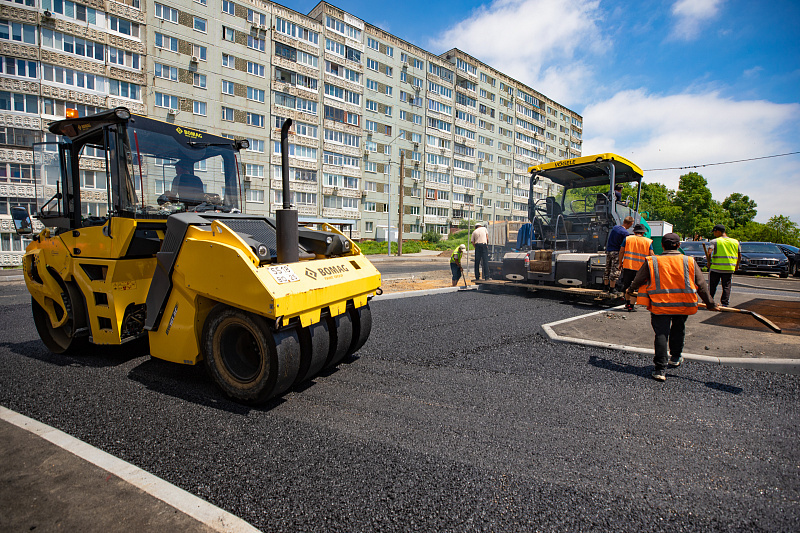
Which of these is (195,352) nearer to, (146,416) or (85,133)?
(146,416)

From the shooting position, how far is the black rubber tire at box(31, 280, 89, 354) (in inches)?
178

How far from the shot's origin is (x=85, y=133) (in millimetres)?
4438

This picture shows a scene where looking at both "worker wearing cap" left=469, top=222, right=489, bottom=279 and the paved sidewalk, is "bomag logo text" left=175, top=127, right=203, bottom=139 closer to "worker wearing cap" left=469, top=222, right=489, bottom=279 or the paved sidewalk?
the paved sidewalk

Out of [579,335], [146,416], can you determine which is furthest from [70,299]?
[579,335]

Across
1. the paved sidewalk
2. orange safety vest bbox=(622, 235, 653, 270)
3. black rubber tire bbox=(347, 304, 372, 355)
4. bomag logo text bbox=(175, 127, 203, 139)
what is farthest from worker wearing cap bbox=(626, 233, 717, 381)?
bomag logo text bbox=(175, 127, 203, 139)

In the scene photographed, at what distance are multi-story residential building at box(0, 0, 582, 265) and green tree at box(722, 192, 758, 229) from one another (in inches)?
1132

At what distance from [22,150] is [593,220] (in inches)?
1224

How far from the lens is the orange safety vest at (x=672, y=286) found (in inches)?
175

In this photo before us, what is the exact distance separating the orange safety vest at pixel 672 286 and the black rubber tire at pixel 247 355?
3.87 metres

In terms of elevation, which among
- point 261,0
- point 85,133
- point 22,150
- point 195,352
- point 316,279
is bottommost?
point 195,352

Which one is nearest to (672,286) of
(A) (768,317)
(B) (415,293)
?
(A) (768,317)

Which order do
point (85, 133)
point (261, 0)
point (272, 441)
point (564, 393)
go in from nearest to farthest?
1. point (272, 441)
2. point (564, 393)
3. point (85, 133)
4. point (261, 0)

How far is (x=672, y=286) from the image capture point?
14.8 ft

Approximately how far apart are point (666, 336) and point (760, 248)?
62.3 ft
